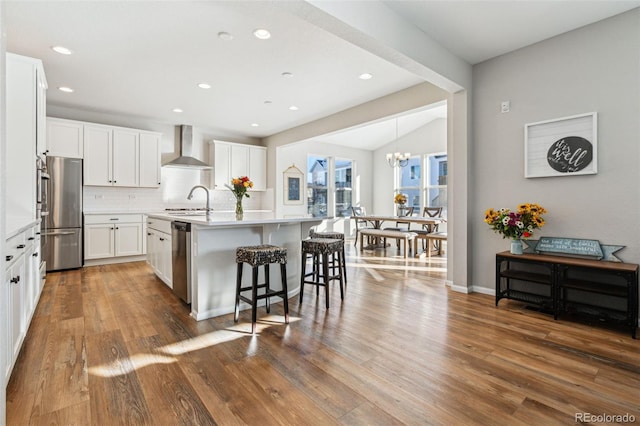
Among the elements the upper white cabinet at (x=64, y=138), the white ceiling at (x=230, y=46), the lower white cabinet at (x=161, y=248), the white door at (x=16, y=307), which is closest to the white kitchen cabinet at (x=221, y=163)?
the white ceiling at (x=230, y=46)

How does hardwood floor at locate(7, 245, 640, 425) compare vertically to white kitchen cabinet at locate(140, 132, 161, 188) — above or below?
below

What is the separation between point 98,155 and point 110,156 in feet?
0.55

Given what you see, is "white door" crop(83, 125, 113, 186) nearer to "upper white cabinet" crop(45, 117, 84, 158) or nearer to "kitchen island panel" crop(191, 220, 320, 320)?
"upper white cabinet" crop(45, 117, 84, 158)

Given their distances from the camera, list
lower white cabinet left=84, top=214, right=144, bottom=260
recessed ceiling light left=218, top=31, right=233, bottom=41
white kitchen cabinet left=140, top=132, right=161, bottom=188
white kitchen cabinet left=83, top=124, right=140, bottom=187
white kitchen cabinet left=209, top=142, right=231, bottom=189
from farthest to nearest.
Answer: white kitchen cabinet left=209, top=142, right=231, bottom=189 < white kitchen cabinet left=140, top=132, right=161, bottom=188 < white kitchen cabinet left=83, top=124, right=140, bottom=187 < lower white cabinet left=84, top=214, right=144, bottom=260 < recessed ceiling light left=218, top=31, right=233, bottom=41

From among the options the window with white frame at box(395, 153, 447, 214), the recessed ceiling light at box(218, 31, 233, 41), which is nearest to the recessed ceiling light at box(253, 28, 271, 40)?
the recessed ceiling light at box(218, 31, 233, 41)

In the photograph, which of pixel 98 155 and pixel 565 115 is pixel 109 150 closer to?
pixel 98 155

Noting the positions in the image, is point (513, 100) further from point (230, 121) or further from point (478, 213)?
point (230, 121)

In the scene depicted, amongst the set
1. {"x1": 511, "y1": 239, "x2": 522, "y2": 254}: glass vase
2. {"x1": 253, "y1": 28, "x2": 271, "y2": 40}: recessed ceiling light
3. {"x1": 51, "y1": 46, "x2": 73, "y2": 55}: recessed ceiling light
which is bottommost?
{"x1": 511, "y1": 239, "x2": 522, "y2": 254}: glass vase

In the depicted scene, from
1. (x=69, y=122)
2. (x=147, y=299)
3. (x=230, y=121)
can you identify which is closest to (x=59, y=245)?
(x=69, y=122)

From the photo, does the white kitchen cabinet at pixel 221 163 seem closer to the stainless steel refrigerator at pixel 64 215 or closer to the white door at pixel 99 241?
the white door at pixel 99 241

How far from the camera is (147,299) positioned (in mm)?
3420

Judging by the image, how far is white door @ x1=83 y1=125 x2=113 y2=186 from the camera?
203 inches

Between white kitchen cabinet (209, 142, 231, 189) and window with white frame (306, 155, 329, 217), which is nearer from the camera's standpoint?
white kitchen cabinet (209, 142, 231, 189)

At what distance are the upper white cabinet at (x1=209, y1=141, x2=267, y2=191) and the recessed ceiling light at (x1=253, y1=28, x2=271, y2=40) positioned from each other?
3967 millimetres
